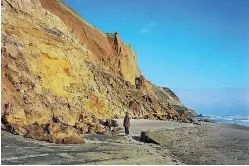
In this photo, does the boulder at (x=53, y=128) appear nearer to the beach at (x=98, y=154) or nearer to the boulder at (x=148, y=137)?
the beach at (x=98, y=154)

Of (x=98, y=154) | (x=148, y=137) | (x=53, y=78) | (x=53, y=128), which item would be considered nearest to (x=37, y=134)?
(x=53, y=128)

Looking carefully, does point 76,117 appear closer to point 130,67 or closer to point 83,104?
point 83,104

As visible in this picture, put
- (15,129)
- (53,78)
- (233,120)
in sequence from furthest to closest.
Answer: (233,120), (53,78), (15,129)

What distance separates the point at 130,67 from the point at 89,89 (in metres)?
25.5

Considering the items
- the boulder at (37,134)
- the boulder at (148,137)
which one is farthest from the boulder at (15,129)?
the boulder at (148,137)

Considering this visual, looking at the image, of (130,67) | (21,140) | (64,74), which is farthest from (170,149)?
(130,67)

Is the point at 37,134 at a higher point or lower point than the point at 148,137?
higher

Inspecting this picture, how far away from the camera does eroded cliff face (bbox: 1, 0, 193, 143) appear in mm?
16859

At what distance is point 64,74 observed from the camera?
88.4 ft

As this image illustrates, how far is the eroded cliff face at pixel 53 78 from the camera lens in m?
16.9

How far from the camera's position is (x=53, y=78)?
2466 cm

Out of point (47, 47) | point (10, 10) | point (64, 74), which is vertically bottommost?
point (64, 74)

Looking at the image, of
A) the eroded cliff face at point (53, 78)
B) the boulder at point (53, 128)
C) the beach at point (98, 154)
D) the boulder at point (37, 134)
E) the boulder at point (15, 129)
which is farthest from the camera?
the eroded cliff face at point (53, 78)

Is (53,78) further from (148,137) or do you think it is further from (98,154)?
(98,154)
